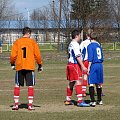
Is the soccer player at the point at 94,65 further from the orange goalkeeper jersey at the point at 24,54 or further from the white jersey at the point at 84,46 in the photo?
the orange goalkeeper jersey at the point at 24,54

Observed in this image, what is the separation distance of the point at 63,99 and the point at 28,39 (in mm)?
2896

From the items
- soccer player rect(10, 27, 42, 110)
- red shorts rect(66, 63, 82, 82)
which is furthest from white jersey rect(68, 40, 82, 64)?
soccer player rect(10, 27, 42, 110)

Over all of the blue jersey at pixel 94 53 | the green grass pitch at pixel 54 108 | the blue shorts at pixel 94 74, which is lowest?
the green grass pitch at pixel 54 108

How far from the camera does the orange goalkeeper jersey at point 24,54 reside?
11.9 metres

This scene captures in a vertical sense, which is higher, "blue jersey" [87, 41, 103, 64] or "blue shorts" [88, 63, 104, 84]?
"blue jersey" [87, 41, 103, 64]

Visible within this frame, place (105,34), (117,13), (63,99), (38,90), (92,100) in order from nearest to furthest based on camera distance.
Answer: (92,100), (63,99), (38,90), (105,34), (117,13)

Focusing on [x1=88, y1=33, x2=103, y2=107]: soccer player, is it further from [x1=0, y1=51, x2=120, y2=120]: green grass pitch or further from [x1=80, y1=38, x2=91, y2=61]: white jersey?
[x1=80, y1=38, x2=91, y2=61]: white jersey

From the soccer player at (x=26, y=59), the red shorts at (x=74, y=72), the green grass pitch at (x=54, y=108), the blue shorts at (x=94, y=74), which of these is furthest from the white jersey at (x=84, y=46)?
the soccer player at (x=26, y=59)

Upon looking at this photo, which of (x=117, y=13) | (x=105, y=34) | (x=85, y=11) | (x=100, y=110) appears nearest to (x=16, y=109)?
(x=100, y=110)

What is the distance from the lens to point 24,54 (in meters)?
11.9

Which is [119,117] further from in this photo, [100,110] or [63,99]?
[63,99]

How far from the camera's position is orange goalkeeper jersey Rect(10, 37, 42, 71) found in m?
11.9

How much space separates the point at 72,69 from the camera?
12.7 metres

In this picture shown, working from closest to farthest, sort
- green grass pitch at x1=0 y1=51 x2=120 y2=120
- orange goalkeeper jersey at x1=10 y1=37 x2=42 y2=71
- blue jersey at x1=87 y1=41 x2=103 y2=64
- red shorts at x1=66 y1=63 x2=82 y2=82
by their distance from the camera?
green grass pitch at x1=0 y1=51 x2=120 y2=120 → orange goalkeeper jersey at x1=10 y1=37 x2=42 y2=71 → red shorts at x1=66 y1=63 x2=82 y2=82 → blue jersey at x1=87 y1=41 x2=103 y2=64
